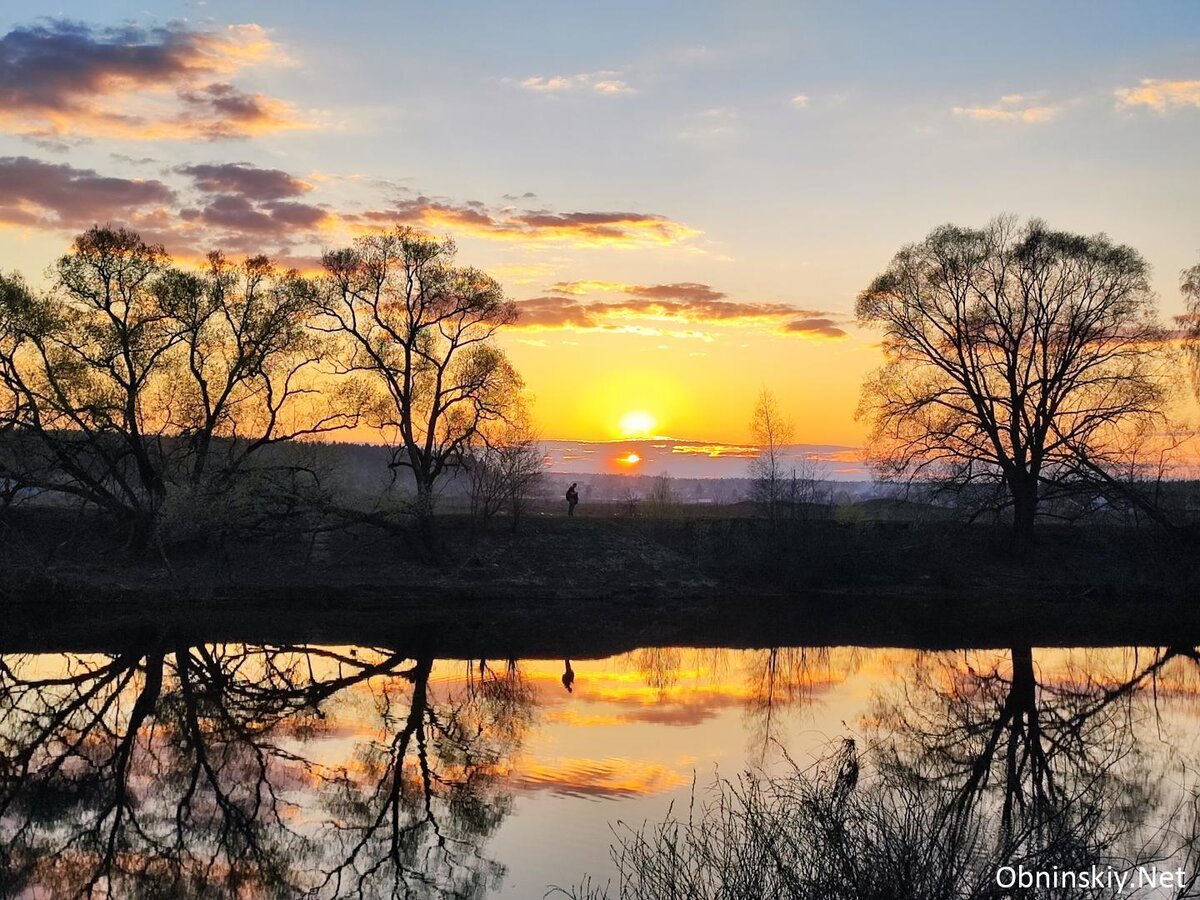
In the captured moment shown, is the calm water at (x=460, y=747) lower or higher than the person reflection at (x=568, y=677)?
higher

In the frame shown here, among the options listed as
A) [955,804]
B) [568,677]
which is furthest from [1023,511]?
[955,804]

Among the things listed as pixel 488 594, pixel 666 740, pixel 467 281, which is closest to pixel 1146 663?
pixel 666 740

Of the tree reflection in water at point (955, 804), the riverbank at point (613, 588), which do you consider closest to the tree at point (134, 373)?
the riverbank at point (613, 588)

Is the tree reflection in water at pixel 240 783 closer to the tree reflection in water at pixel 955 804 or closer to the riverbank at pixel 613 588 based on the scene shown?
the tree reflection in water at pixel 955 804

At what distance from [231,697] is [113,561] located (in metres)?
18.9

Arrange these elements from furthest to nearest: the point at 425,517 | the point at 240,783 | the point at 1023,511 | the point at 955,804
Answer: the point at 1023,511
the point at 425,517
the point at 240,783
the point at 955,804

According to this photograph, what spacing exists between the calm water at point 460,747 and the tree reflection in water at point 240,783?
0.05m

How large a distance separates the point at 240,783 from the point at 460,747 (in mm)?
4043

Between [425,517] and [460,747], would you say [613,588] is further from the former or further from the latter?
[460,747]

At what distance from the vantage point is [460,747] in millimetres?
18422

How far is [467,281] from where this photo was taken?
43094 mm

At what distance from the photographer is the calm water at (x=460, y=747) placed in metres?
12.7

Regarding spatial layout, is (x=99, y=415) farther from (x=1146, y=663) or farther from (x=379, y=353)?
(x=1146, y=663)

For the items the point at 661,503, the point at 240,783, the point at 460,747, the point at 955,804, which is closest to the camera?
the point at 955,804
